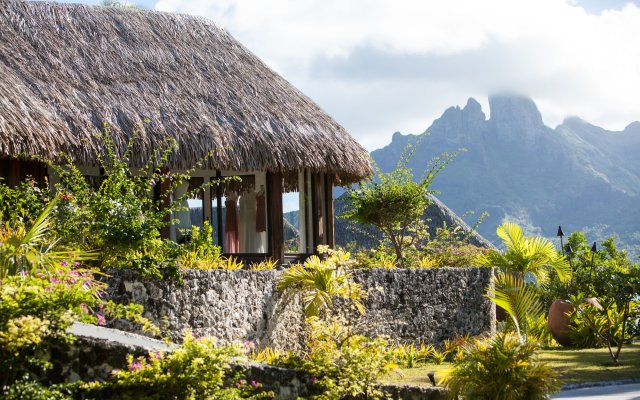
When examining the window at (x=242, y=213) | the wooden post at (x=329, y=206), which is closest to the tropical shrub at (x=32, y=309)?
the window at (x=242, y=213)

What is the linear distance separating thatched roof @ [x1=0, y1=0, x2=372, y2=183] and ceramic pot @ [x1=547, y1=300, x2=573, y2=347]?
4.22m

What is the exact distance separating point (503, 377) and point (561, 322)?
26.2ft

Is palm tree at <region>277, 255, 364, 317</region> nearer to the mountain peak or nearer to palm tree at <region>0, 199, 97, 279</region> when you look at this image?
palm tree at <region>0, 199, 97, 279</region>

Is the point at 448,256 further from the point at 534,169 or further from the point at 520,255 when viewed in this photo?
the point at 534,169

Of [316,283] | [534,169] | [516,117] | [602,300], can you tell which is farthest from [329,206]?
[516,117]

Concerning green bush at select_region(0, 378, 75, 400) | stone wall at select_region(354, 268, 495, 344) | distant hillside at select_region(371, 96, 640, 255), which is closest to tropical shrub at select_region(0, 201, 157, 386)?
green bush at select_region(0, 378, 75, 400)

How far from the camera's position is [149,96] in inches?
545

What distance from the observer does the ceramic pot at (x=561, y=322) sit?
1583 cm

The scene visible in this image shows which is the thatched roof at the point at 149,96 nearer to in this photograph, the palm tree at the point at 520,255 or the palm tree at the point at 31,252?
the palm tree at the point at 31,252

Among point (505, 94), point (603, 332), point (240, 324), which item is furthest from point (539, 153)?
point (240, 324)

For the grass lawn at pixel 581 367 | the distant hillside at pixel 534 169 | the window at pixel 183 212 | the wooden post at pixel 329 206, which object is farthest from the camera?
the distant hillside at pixel 534 169

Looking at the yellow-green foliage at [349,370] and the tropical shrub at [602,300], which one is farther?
the tropical shrub at [602,300]

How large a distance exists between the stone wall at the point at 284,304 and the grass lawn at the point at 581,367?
1025 millimetres

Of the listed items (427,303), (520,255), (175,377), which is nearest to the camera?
(175,377)
